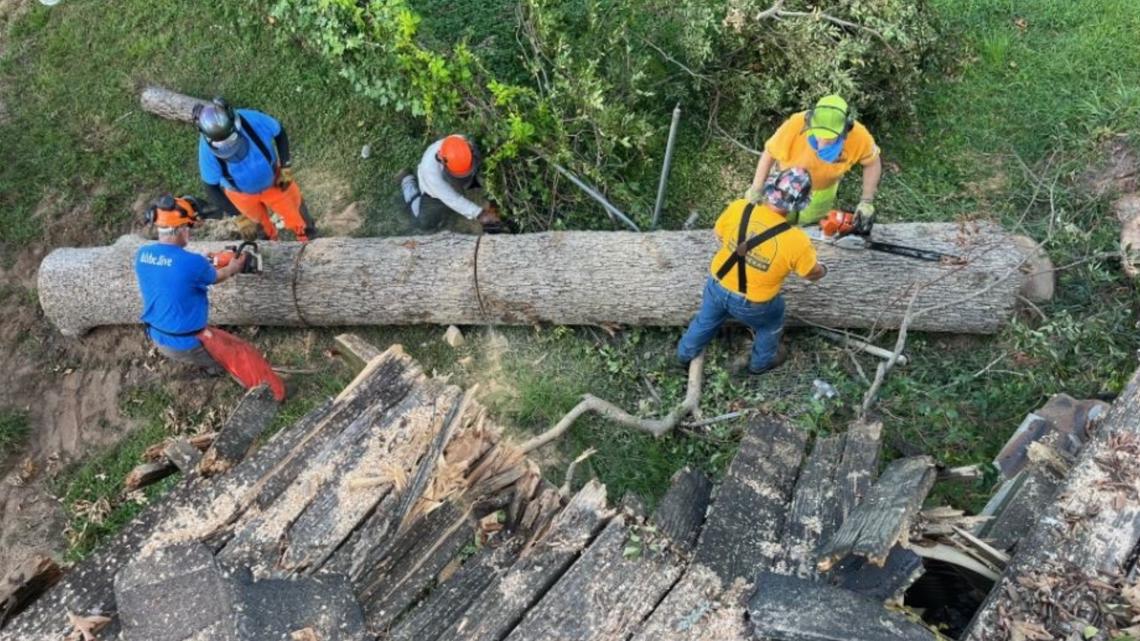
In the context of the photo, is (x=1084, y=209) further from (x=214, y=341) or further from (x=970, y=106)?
(x=214, y=341)

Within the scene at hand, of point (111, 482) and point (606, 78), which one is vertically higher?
point (606, 78)

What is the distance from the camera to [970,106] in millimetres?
6492

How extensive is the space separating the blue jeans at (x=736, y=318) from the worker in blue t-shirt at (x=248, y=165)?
3154 millimetres

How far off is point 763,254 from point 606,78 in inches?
104

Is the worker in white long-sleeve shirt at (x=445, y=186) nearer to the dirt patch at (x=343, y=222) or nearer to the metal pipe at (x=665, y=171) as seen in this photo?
the dirt patch at (x=343, y=222)

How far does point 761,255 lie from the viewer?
4.57 m

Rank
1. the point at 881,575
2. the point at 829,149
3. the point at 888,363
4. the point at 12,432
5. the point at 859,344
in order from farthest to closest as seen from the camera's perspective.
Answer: the point at 12,432, the point at 859,344, the point at 888,363, the point at 829,149, the point at 881,575

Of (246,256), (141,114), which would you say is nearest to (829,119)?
(246,256)

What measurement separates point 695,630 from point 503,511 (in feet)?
→ 2.86

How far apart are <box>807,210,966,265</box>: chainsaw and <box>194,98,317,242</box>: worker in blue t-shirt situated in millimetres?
3824

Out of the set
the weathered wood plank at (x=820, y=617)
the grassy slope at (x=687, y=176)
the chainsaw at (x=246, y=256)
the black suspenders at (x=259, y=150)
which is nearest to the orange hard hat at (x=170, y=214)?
the chainsaw at (x=246, y=256)

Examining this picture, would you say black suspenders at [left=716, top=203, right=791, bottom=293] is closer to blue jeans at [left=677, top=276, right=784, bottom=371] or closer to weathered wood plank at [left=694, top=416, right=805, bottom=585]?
blue jeans at [left=677, top=276, right=784, bottom=371]

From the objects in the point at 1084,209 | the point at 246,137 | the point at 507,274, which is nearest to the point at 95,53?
the point at 246,137

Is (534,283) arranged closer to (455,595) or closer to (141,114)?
(455,595)
